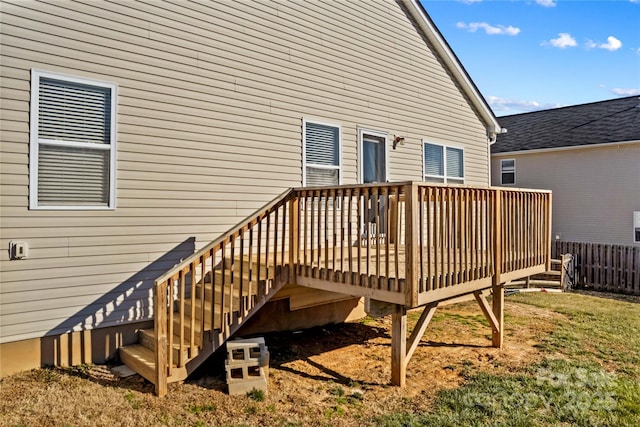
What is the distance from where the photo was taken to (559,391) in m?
4.67

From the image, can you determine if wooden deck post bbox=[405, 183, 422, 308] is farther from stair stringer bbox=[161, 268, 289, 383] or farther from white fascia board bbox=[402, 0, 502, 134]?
white fascia board bbox=[402, 0, 502, 134]

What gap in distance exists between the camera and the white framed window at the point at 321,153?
734 centimetres

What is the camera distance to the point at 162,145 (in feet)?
18.5

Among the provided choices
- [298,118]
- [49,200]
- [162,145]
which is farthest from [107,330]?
[298,118]

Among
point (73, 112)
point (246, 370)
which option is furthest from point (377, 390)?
point (73, 112)

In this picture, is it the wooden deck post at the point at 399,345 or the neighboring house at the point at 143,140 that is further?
the wooden deck post at the point at 399,345

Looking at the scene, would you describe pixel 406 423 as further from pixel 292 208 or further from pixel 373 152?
pixel 373 152

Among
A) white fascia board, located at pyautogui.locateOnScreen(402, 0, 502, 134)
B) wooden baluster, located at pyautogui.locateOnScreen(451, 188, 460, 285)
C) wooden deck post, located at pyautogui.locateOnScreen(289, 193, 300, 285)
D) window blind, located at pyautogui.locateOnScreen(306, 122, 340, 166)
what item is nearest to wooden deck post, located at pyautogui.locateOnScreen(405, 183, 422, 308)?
wooden baluster, located at pyautogui.locateOnScreen(451, 188, 460, 285)

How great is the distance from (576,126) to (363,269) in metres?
14.7

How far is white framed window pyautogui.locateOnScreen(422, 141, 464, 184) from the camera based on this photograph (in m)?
9.62

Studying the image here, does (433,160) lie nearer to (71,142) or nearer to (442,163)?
(442,163)

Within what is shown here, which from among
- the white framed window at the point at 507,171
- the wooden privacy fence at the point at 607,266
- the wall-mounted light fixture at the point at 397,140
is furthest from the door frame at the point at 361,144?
the white framed window at the point at 507,171

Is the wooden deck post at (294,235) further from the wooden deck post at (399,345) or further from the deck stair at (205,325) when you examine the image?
the wooden deck post at (399,345)

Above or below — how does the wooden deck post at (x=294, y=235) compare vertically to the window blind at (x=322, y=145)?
below
